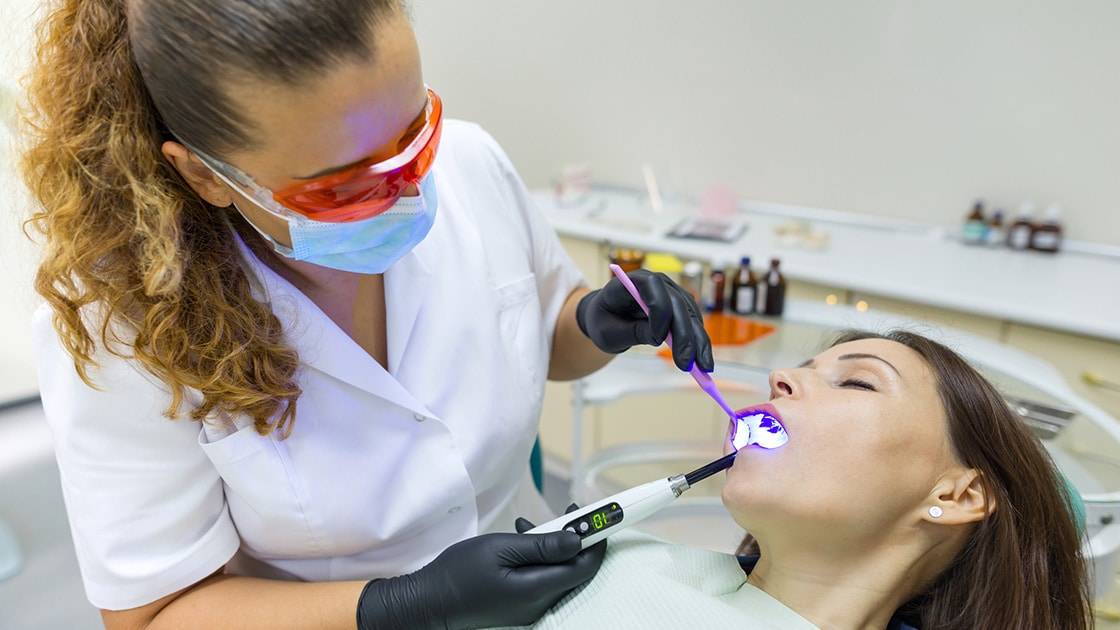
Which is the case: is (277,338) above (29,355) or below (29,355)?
above

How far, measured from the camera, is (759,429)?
107 cm

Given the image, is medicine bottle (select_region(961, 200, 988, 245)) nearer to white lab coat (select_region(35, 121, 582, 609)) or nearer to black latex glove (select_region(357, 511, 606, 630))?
white lab coat (select_region(35, 121, 582, 609))

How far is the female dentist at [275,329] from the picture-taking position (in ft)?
2.43

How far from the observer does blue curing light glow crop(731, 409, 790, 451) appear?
3.44ft

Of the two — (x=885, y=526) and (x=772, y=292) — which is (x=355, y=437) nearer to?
(x=885, y=526)

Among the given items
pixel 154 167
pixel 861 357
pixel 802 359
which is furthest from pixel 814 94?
pixel 154 167

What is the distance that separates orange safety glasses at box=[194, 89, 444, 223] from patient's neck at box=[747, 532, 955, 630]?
701 millimetres

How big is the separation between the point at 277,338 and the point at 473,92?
2.12 m

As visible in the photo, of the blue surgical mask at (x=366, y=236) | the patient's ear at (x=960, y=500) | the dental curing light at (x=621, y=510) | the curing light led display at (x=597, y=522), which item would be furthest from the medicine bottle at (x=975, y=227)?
the blue surgical mask at (x=366, y=236)

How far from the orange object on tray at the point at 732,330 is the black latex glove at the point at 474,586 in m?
0.91

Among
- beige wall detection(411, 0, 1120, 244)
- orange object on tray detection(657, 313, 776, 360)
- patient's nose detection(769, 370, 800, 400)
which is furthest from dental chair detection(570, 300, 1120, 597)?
beige wall detection(411, 0, 1120, 244)

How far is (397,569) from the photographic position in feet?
3.53

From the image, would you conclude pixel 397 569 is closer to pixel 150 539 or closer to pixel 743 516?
pixel 150 539

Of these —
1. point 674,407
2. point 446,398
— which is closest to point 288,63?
point 446,398
